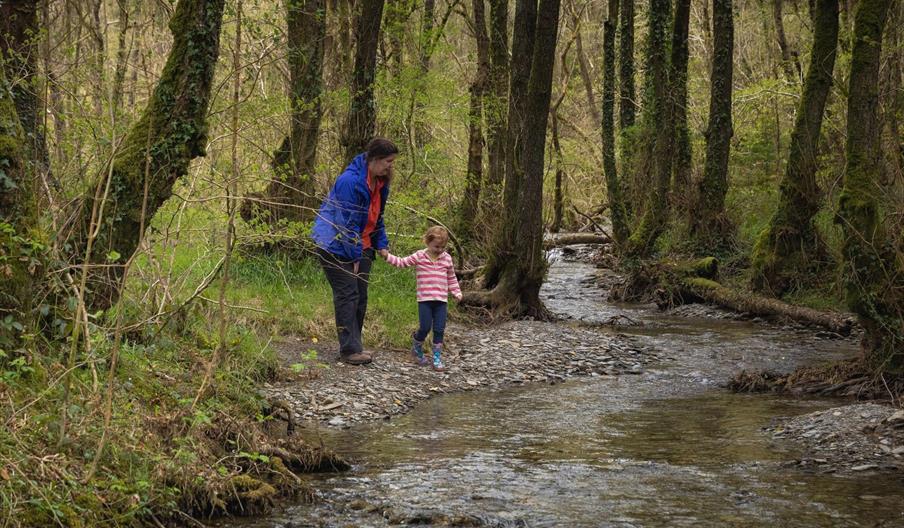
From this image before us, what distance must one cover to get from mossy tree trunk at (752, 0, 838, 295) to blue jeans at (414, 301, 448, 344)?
8.19 m

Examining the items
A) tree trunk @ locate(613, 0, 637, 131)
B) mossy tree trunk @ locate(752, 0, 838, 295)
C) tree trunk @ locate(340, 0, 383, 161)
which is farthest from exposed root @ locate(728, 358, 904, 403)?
tree trunk @ locate(613, 0, 637, 131)

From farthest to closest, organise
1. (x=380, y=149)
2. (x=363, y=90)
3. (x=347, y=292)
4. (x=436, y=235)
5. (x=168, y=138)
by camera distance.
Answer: (x=363, y=90), (x=436, y=235), (x=347, y=292), (x=380, y=149), (x=168, y=138)

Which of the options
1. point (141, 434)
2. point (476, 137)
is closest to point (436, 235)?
point (141, 434)

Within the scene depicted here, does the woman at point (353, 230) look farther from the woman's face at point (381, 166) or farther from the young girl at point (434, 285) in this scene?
the young girl at point (434, 285)

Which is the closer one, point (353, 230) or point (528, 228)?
point (353, 230)

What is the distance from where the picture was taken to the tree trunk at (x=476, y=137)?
19828 millimetres

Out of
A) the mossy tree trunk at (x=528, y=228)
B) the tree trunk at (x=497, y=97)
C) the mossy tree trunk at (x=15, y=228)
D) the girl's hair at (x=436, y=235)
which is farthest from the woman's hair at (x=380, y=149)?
the tree trunk at (x=497, y=97)

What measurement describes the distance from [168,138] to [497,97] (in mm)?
13829

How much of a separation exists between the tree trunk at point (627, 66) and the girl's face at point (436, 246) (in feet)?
55.3

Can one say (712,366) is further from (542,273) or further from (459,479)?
(459,479)

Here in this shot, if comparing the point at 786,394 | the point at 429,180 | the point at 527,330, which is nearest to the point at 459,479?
the point at 786,394

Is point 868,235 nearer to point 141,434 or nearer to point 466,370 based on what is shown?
point 466,370

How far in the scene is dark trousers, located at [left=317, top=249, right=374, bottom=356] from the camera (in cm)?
1045

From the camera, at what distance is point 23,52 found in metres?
8.23
